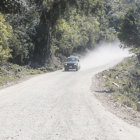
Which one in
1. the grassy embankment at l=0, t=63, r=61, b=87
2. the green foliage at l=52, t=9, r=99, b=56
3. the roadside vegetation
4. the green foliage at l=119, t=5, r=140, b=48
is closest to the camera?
the grassy embankment at l=0, t=63, r=61, b=87

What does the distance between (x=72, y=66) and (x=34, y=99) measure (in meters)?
22.0

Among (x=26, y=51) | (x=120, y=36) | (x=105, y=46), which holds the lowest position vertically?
(x=105, y=46)

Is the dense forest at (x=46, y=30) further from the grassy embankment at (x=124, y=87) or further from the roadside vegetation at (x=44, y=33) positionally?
the grassy embankment at (x=124, y=87)

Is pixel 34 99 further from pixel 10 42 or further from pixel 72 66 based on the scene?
pixel 72 66

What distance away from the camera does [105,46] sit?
263 ft

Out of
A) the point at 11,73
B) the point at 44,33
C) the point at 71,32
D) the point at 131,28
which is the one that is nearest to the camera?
the point at 11,73

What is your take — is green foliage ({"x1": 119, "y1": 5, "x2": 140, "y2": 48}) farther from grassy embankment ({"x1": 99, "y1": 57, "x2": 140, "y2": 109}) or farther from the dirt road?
the dirt road

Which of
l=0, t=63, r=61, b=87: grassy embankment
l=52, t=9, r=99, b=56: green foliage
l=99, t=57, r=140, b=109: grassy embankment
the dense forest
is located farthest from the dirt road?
l=52, t=9, r=99, b=56: green foliage

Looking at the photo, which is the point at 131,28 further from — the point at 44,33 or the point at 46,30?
the point at 44,33

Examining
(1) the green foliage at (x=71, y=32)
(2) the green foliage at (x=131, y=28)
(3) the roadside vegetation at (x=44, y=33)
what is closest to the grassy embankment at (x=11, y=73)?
(3) the roadside vegetation at (x=44, y=33)

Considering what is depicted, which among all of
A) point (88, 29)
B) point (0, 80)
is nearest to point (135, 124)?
point (0, 80)

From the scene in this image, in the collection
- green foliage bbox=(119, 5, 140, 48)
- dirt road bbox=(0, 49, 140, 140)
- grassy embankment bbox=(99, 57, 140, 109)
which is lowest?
grassy embankment bbox=(99, 57, 140, 109)

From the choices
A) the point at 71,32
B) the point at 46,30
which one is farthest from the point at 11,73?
the point at 71,32

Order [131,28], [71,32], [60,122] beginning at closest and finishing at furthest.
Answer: [60,122] < [131,28] < [71,32]
